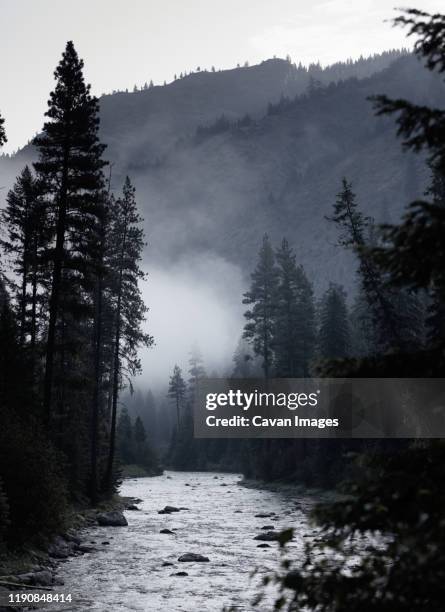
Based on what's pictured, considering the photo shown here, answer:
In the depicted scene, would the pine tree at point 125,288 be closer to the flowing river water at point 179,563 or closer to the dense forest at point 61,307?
the dense forest at point 61,307

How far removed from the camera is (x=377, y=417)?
130ft

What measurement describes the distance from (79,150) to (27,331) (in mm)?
12630

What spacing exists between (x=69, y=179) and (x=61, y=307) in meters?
4.68

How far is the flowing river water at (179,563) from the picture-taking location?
588 inches

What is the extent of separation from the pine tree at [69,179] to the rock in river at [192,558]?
7.12 metres

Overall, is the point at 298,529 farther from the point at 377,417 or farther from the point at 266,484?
the point at 266,484

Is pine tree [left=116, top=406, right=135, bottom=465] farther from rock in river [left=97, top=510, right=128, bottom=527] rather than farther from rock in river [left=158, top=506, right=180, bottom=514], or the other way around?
rock in river [left=97, top=510, right=128, bottom=527]

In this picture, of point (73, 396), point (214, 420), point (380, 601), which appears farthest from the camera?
point (214, 420)

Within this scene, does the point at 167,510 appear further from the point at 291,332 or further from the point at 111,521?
the point at 291,332

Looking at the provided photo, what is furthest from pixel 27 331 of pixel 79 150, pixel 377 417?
pixel 377 417

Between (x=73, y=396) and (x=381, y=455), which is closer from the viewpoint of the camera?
(x=381, y=455)

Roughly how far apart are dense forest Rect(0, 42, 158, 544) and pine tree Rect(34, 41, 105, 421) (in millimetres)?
Answer: 37

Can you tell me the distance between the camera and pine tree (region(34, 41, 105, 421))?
2456cm

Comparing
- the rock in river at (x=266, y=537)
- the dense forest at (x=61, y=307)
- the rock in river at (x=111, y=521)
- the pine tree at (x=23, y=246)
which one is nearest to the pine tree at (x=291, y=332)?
the dense forest at (x=61, y=307)
